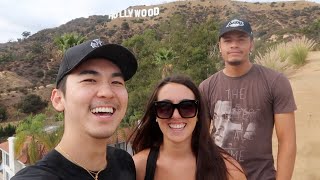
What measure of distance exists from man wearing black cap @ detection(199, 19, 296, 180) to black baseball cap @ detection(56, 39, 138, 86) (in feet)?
3.78

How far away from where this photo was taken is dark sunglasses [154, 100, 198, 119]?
7.42 feet

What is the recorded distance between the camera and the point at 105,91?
1752 mm

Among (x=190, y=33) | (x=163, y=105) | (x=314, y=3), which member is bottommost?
(x=163, y=105)

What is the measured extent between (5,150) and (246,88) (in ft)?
69.7

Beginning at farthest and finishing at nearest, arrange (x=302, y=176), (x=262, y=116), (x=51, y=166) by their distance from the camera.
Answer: (x=302, y=176) → (x=262, y=116) → (x=51, y=166)

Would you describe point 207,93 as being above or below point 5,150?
above

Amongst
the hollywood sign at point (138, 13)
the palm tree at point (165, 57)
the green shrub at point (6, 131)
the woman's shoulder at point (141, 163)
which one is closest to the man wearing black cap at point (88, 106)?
the woman's shoulder at point (141, 163)

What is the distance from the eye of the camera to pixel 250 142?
275 cm

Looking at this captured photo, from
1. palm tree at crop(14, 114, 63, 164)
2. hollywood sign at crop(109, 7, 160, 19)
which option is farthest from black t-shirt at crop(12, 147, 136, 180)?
hollywood sign at crop(109, 7, 160, 19)

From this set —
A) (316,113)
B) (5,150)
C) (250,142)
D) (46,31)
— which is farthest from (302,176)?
(46,31)

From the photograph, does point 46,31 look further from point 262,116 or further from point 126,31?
point 262,116

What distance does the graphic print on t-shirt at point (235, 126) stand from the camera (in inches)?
108

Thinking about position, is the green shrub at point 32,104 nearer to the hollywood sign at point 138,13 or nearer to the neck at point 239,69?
the hollywood sign at point 138,13

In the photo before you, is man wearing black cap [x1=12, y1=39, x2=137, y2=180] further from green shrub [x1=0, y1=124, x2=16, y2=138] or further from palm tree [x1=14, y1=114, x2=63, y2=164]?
green shrub [x1=0, y1=124, x2=16, y2=138]
